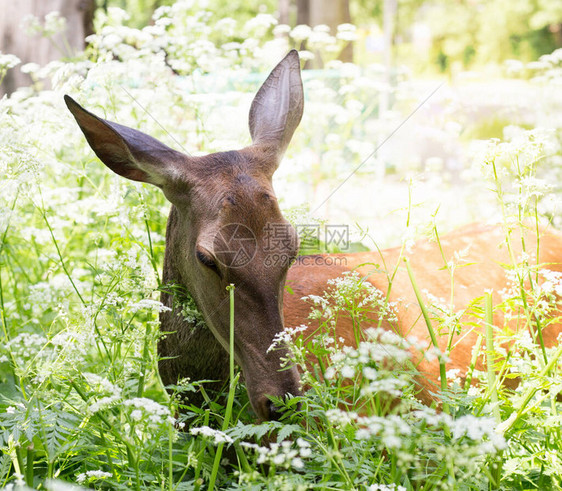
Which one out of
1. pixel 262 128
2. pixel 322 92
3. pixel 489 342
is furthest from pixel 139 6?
pixel 489 342

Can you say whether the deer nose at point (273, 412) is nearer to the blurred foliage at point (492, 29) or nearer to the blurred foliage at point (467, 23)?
the blurred foliage at point (467, 23)

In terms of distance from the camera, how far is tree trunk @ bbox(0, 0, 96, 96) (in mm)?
8711

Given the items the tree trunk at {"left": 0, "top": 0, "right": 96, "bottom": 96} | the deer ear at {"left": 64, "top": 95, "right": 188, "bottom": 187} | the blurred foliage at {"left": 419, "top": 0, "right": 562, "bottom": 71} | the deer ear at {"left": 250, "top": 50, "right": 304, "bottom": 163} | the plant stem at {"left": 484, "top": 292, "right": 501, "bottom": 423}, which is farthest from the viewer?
the blurred foliage at {"left": 419, "top": 0, "right": 562, "bottom": 71}

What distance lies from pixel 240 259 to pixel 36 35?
7.05 metres

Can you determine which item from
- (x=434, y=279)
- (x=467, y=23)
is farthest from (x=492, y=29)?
(x=434, y=279)

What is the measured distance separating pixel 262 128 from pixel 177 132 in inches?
85.6

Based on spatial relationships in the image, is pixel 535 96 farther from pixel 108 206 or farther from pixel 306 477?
pixel 306 477

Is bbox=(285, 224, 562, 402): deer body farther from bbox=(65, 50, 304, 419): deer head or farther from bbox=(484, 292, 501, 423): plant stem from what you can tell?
bbox=(484, 292, 501, 423): plant stem

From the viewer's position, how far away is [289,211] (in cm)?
371

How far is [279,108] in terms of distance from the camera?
166 inches

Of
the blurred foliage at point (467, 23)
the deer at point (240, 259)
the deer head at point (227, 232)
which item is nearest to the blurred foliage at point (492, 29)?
the blurred foliage at point (467, 23)

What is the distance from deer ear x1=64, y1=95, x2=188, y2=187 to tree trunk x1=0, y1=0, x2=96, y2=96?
227 inches

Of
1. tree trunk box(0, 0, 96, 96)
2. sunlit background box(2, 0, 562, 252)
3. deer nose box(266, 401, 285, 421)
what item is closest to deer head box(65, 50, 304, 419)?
deer nose box(266, 401, 285, 421)

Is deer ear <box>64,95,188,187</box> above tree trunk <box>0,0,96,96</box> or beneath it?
beneath
